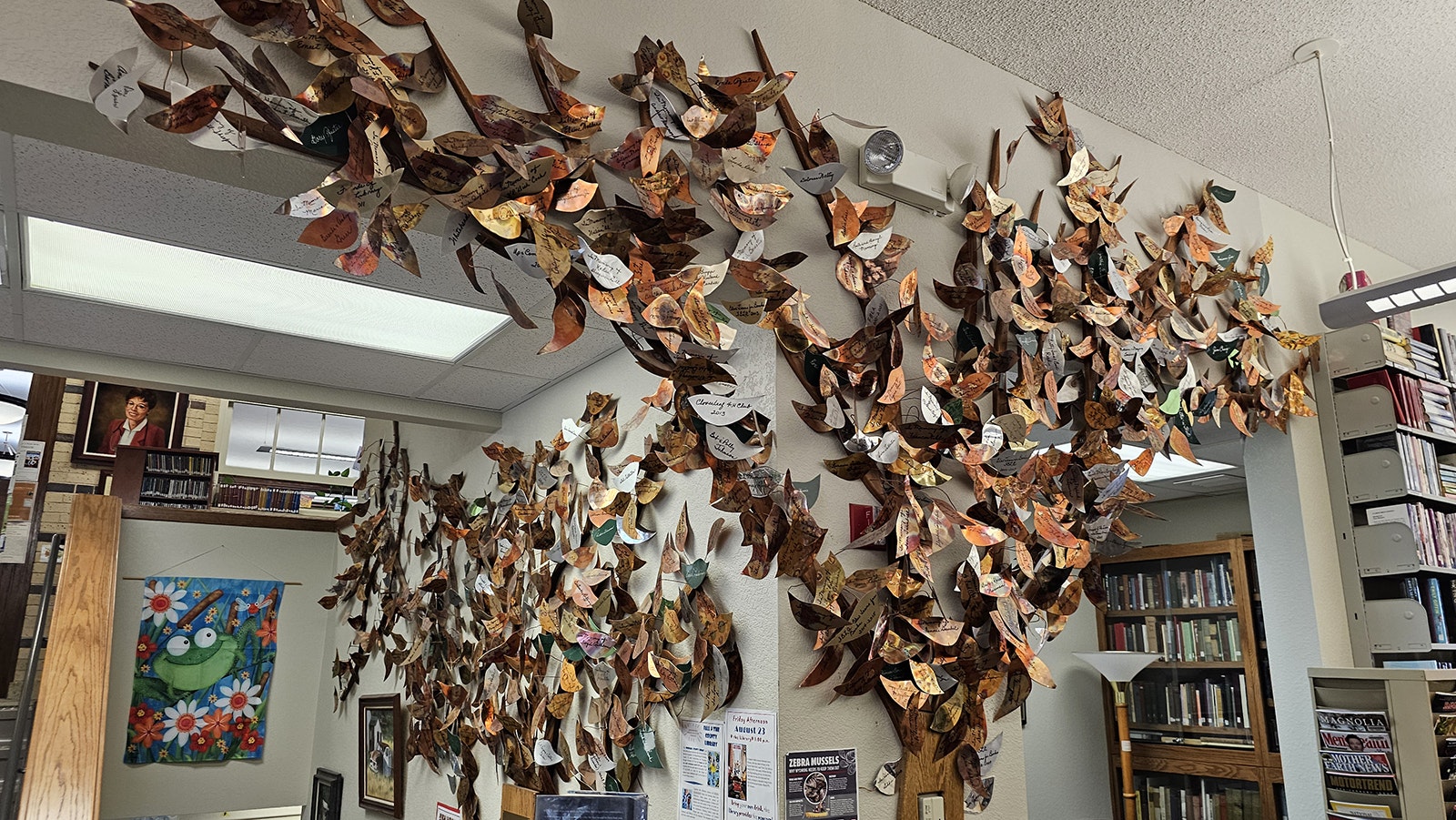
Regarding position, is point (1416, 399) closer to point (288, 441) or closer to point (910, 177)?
point (910, 177)

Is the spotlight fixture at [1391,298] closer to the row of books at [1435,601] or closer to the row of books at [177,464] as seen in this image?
the row of books at [1435,601]

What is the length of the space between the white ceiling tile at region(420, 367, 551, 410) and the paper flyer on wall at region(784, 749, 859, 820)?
6.17 feet

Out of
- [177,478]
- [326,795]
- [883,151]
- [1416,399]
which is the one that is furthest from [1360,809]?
[177,478]

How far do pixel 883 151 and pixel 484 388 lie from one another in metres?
1.91

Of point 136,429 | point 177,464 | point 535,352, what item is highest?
point 136,429

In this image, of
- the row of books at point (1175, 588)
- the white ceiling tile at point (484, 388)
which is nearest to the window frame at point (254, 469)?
the white ceiling tile at point (484, 388)

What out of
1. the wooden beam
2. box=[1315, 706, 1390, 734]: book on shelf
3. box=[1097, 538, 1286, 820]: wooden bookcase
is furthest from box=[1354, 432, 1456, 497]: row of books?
the wooden beam

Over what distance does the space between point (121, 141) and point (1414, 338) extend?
3860 millimetres

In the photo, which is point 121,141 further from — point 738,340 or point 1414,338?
point 1414,338

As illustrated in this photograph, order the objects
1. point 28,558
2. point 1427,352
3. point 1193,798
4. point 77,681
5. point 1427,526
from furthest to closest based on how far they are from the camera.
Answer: point 28,558
point 1193,798
point 77,681
point 1427,352
point 1427,526

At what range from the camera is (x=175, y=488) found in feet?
22.5

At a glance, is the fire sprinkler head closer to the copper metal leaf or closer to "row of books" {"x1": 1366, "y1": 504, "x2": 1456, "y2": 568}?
"row of books" {"x1": 1366, "y1": 504, "x2": 1456, "y2": 568}

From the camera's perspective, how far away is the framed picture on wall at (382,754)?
4164mm

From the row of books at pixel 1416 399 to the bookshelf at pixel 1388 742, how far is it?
876 millimetres
